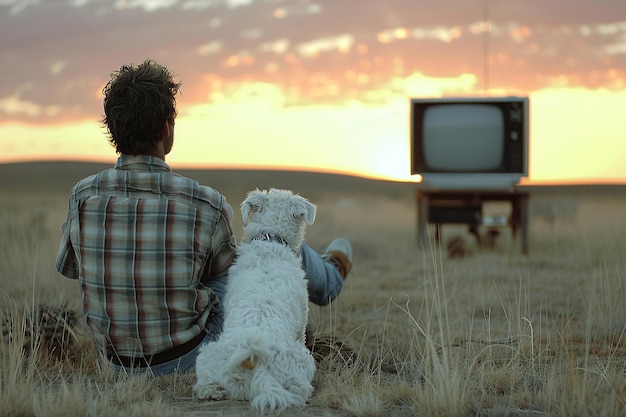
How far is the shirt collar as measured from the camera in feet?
11.3

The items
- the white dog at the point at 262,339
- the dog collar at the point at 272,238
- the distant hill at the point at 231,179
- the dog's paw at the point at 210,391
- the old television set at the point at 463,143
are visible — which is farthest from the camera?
the distant hill at the point at 231,179

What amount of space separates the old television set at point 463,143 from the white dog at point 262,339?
6.16 meters

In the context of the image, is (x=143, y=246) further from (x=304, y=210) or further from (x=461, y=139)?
(x=461, y=139)

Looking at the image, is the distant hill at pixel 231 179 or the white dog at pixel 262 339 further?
the distant hill at pixel 231 179

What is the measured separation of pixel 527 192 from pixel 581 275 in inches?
84.0

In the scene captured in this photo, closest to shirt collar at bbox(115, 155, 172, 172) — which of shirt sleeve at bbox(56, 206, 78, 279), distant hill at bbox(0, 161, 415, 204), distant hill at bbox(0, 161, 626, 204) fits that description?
shirt sleeve at bbox(56, 206, 78, 279)

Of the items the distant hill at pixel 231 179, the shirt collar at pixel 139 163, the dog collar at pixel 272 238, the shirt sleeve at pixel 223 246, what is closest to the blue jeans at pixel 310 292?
the shirt sleeve at pixel 223 246

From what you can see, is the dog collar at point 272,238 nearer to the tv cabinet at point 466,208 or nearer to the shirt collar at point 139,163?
the shirt collar at point 139,163

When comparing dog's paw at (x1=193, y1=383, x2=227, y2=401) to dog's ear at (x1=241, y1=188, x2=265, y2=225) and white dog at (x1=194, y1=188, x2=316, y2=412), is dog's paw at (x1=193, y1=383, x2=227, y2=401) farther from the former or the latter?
dog's ear at (x1=241, y1=188, x2=265, y2=225)

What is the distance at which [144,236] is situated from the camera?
11.1ft

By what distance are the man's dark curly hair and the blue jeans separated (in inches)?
33.3

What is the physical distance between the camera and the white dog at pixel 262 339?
9.73 feet

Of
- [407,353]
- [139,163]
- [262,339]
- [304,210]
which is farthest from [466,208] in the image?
[262,339]

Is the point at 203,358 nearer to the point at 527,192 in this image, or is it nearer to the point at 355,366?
the point at 355,366
